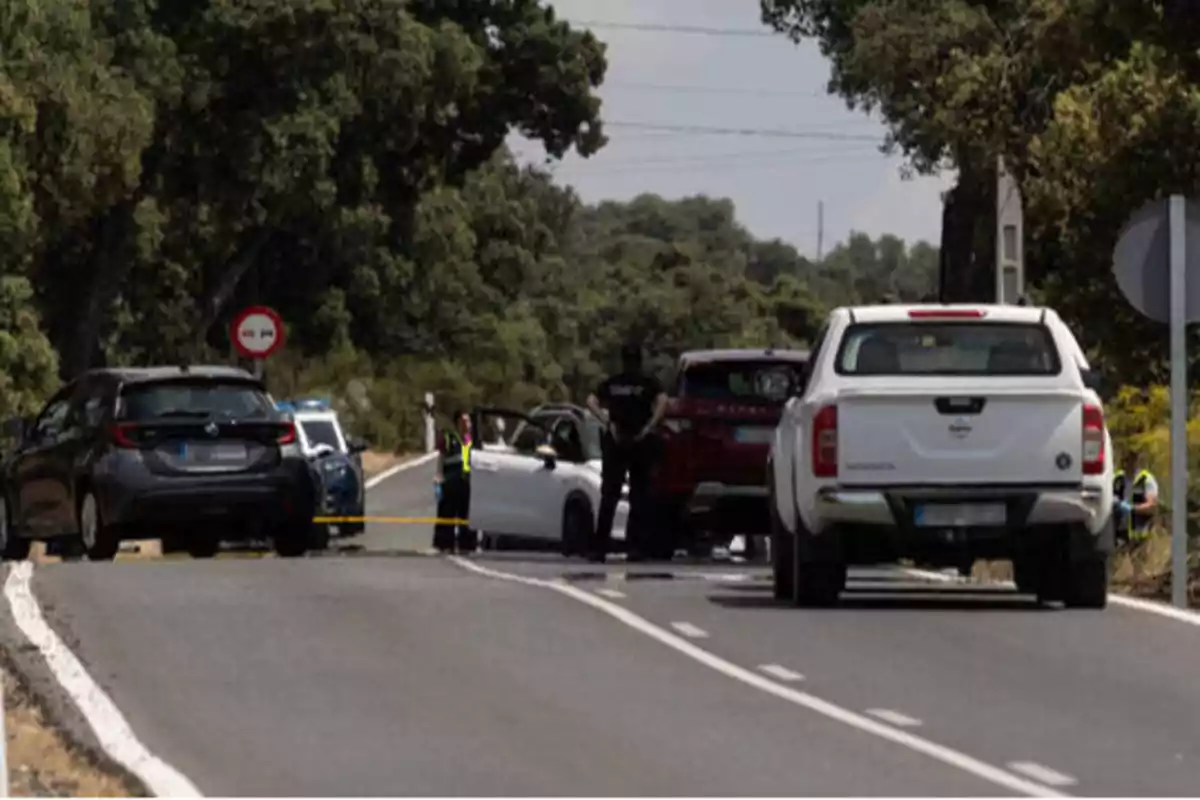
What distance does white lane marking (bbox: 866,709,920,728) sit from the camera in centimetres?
1386

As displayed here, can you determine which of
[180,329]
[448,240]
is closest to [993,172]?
[180,329]

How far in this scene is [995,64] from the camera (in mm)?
33781

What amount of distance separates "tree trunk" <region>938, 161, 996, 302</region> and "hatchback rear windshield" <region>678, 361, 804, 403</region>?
14709 mm

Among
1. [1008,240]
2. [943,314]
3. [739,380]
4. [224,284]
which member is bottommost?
[739,380]

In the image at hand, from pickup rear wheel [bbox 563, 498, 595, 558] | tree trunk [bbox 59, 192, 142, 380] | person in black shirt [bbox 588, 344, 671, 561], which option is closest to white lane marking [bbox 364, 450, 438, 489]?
tree trunk [bbox 59, 192, 142, 380]

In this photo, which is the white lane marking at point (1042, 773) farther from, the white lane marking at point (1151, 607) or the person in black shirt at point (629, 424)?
the person in black shirt at point (629, 424)

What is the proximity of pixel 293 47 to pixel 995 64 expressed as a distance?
18611 millimetres

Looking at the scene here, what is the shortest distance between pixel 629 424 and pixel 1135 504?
4.51 metres

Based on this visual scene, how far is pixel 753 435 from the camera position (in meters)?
26.1

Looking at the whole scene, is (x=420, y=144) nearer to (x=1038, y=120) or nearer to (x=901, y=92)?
(x=901, y=92)

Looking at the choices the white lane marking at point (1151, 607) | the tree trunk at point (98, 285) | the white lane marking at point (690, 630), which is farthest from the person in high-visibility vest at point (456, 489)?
the tree trunk at point (98, 285)

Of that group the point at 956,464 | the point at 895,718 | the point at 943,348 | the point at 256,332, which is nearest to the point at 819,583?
the point at 956,464

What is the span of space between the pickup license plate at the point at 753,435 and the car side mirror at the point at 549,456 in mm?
3904

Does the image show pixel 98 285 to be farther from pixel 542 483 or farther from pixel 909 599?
pixel 909 599
